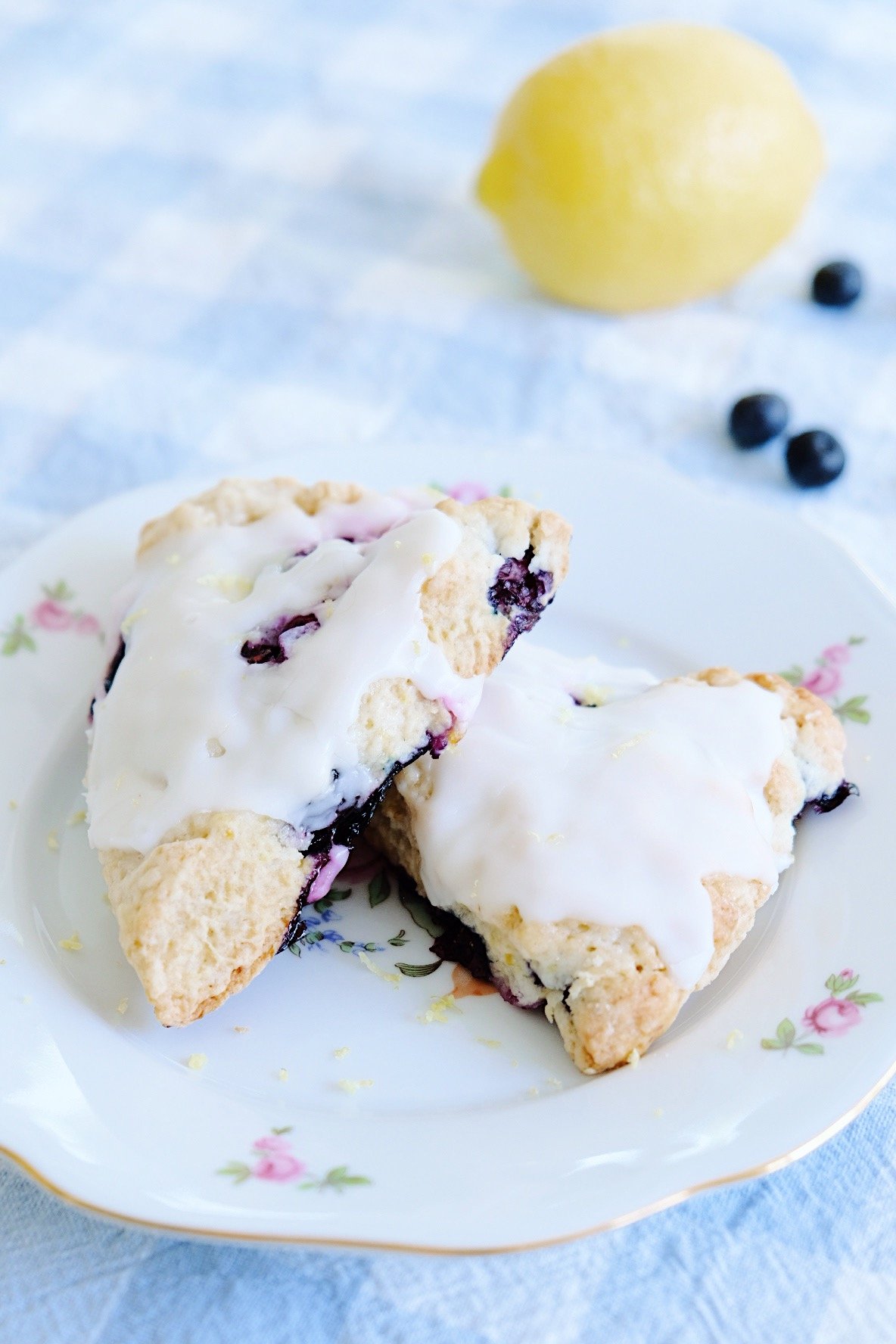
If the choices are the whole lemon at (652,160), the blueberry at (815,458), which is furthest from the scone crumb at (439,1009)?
the whole lemon at (652,160)

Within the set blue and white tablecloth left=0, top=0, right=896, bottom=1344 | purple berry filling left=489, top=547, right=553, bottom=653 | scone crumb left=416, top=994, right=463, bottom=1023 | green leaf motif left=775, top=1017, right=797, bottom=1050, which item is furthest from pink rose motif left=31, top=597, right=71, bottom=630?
green leaf motif left=775, top=1017, right=797, bottom=1050

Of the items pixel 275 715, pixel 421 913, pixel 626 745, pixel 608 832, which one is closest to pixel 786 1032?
pixel 608 832

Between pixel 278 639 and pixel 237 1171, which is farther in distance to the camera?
pixel 278 639

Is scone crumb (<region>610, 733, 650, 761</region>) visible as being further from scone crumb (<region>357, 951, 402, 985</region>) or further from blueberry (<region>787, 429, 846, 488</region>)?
blueberry (<region>787, 429, 846, 488</region>)

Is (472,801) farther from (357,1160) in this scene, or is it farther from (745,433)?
(745,433)

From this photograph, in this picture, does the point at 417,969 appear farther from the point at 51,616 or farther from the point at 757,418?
the point at 757,418

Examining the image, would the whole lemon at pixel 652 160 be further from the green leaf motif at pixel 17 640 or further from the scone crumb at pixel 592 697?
the green leaf motif at pixel 17 640

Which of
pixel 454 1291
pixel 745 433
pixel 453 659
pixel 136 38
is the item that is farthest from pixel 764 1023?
pixel 136 38
